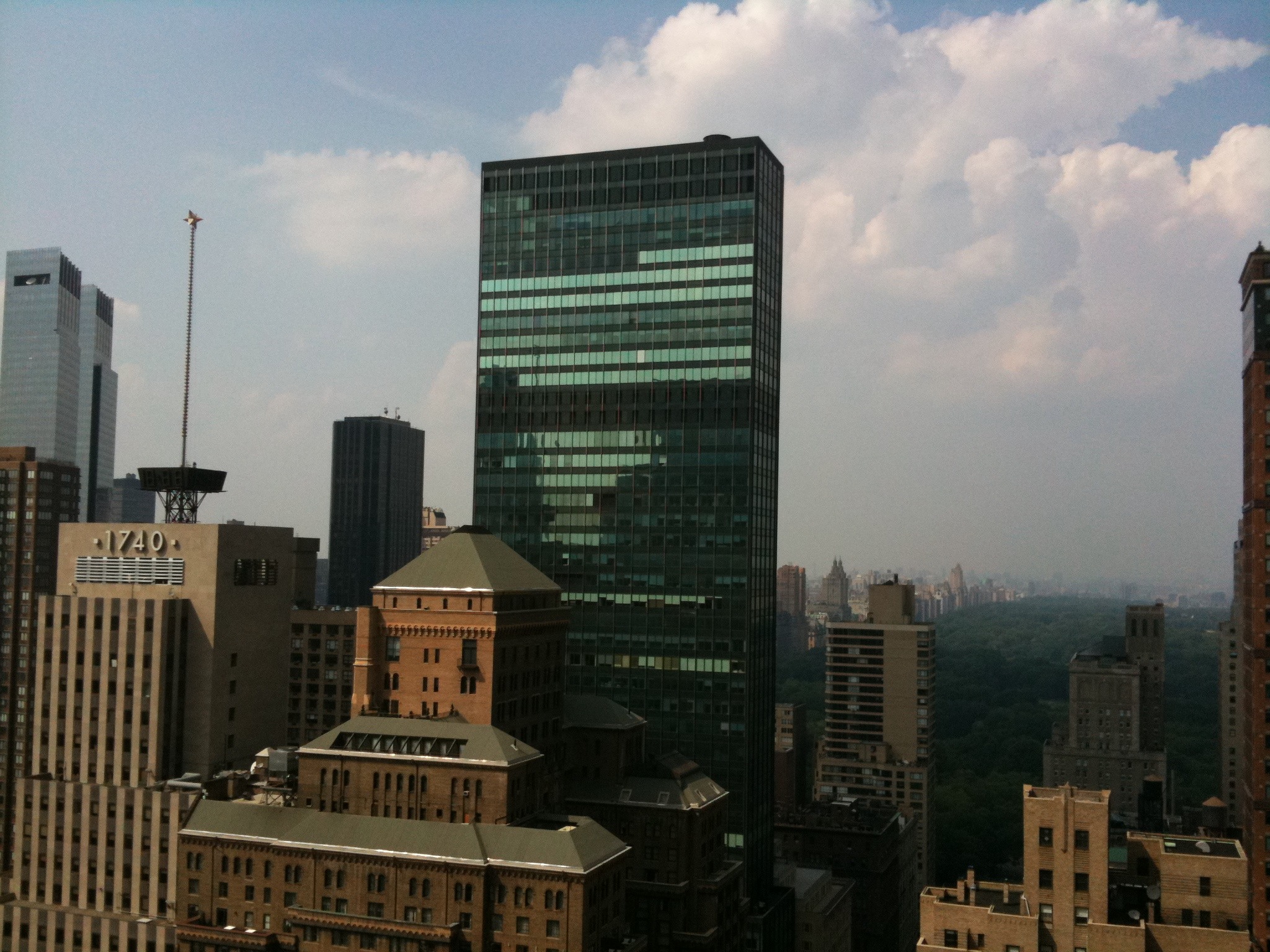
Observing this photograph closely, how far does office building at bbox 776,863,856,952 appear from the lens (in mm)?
177625

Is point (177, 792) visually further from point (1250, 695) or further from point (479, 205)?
point (1250, 695)

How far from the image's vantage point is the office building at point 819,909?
178 m

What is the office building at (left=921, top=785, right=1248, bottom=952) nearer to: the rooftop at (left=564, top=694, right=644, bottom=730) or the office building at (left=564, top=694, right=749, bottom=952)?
the office building at (left=564, top=694, right=749, bottom=952)

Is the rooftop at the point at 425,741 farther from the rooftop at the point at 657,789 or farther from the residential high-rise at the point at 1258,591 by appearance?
the residential high-rise at the point at 1258,591

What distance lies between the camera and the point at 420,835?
11069 centimetres

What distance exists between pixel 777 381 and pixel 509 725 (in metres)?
75.7

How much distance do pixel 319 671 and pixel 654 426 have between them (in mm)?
62987

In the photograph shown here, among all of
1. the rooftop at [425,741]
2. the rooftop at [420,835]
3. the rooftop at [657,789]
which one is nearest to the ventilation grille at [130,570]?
the rooftop at [420,835]

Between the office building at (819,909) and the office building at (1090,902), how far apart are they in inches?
3343

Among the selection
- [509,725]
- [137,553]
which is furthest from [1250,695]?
[137,553]

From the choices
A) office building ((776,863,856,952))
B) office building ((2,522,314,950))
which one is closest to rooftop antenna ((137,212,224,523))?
office building ((2,522,314,950))

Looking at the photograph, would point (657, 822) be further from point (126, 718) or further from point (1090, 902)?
point (126, 718)

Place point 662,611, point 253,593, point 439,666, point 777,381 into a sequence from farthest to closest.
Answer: point 777,381, point 662,611, point 253,593, point 439,666

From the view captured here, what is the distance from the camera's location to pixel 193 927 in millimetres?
116500
